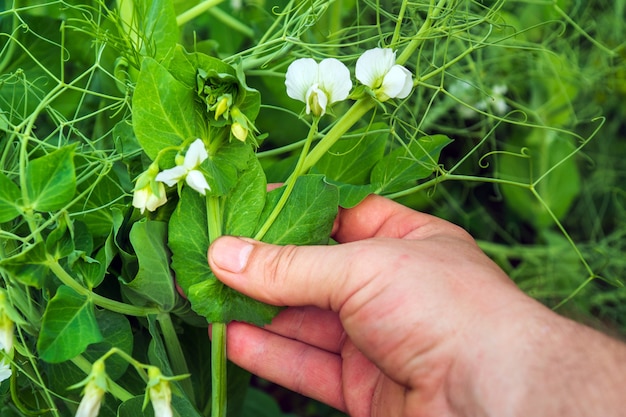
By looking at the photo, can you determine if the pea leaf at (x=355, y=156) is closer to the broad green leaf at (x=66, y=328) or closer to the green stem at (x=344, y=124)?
the green stem at (x=344, y=124)

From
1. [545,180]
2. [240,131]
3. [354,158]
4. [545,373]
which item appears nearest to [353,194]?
[354,158]

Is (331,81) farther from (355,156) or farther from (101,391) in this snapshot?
(101,391)

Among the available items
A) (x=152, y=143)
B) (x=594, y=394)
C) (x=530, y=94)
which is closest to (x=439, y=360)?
(x=594, y=394)

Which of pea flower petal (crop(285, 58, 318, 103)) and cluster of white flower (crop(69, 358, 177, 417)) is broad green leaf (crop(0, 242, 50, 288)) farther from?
pea flower petal (crop(285, 58, 318, 103))

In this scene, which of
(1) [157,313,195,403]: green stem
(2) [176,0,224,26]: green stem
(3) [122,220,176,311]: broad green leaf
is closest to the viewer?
(3) [122,220,176,311]: broad green leaf

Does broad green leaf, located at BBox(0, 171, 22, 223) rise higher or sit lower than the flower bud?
lower

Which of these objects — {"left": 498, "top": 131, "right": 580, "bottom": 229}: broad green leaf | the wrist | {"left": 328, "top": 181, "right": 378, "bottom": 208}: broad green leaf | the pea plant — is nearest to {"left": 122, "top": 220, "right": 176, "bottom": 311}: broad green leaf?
the pea plant
